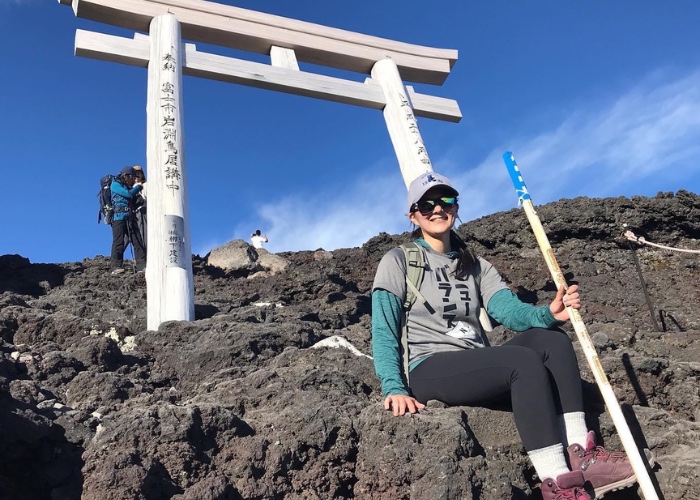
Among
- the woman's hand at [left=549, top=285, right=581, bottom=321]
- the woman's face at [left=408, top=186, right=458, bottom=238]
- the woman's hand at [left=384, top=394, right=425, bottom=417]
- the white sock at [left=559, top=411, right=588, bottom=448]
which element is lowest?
the white sock at [left=559, top=411, right=588, bottom=448]

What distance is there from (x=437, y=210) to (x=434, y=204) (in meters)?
0.03

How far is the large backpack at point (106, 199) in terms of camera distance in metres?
7.61

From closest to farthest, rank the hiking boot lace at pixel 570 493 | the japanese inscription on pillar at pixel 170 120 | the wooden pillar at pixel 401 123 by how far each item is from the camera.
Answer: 1. the hiking boot lace at pixel 570 493
2. the japanese inscription on pillar at pixel 170 120
3. the wooden pillar at pixel 401 123

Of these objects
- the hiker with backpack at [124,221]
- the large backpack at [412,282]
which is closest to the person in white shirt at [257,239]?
the hiker with backpack at [124,221]

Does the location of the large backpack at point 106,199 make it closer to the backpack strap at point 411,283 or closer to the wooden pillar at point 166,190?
the wooden pillar at point 166,190

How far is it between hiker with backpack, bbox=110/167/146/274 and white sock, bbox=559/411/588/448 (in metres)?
6.24

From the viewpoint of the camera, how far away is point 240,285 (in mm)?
7238

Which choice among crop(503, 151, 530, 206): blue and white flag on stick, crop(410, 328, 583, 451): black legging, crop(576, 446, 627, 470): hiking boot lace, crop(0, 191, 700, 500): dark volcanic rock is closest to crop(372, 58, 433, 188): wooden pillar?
crop(0, 191, 700, 500): dark volcanic rock

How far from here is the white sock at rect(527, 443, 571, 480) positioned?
2.16 meters

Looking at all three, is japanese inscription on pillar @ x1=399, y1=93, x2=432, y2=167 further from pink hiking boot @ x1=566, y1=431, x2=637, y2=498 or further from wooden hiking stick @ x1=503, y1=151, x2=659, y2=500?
pink hiking boot @ x1=566, y1=431, x2=637, y2=498

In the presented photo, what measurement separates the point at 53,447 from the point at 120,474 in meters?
0.57

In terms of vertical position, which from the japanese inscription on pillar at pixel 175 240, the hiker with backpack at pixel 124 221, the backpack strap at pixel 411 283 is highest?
the hiker with backpack at pixel 124 221

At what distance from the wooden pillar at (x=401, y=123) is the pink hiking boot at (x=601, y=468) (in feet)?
18.5

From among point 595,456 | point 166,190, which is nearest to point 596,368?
point 595,456
